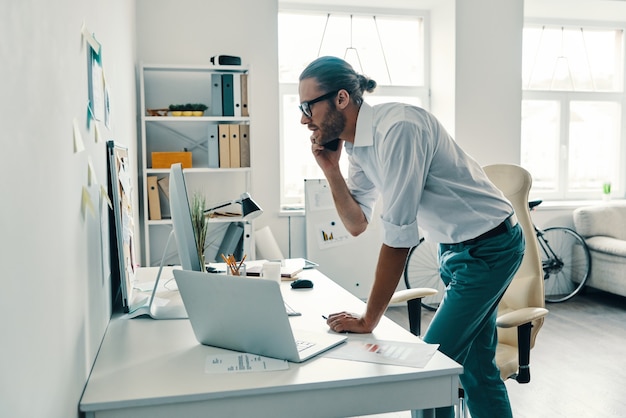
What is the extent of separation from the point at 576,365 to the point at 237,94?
269cm

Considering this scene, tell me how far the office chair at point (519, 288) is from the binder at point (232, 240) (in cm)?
212

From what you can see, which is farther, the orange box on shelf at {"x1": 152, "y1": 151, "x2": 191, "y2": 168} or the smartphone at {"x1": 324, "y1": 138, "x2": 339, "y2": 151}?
the orange box on shelf at {"x1": 152, "y1": 151, "x2": 191, "y2": 168}

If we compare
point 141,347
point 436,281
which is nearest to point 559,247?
point 436,281

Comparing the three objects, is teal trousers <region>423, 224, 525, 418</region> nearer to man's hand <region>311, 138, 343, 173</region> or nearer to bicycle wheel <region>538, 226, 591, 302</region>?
man's hand <region>311, 138, 343, 173</region>

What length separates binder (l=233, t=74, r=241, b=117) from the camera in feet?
13.6

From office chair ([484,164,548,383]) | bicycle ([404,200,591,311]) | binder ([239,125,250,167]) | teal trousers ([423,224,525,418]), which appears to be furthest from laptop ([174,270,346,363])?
bicycle ([404,200,591,311])

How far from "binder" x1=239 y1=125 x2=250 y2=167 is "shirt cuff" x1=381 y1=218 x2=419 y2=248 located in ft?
8.66

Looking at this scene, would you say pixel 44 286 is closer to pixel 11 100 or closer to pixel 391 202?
pixel 11 100

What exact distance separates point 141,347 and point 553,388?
250 centimetres

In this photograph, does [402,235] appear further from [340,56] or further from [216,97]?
[340,56]

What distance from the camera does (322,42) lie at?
16.9 ft

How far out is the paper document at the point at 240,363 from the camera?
1316 millimetres

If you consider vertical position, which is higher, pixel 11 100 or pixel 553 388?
pixel 11 100

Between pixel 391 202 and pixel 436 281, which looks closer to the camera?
pixel 391 202
